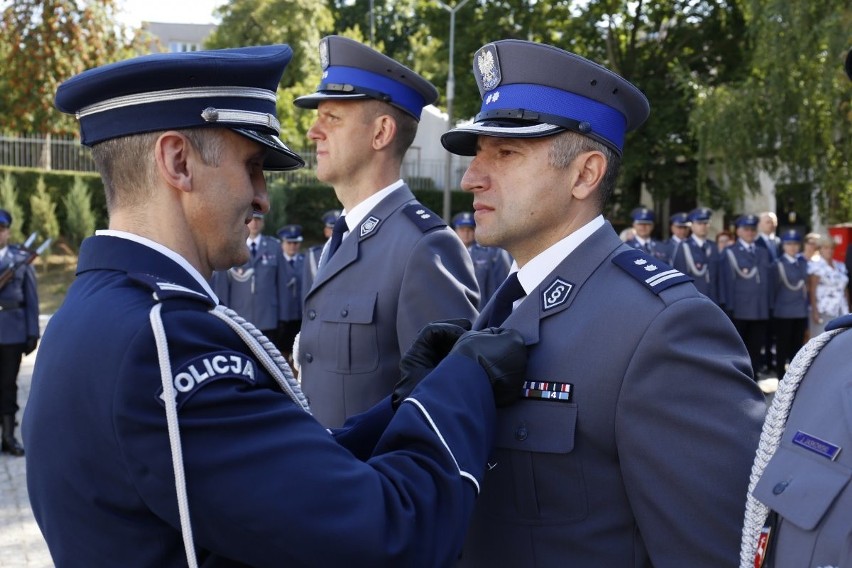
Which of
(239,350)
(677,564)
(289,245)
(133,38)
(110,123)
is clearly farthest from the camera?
(133,38)

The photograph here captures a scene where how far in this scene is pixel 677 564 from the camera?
6.79 feet

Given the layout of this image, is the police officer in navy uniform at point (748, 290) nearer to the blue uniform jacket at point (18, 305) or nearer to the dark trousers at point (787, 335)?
the dark trousers at point (787, 335)

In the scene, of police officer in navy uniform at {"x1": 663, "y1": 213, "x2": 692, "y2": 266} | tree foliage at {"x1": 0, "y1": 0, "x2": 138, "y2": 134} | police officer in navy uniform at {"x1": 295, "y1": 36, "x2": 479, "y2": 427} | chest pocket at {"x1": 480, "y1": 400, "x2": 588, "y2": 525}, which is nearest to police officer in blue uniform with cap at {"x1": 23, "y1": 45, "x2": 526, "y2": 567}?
chest pocket at {"x1": 480, "y1": 400, "x2": 588, "y2": 525}

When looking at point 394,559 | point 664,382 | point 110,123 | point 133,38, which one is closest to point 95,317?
point 110,123

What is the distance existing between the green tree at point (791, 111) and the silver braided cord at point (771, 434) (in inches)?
571

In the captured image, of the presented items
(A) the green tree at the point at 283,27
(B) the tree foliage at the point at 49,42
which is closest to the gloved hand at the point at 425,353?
(B) the tree foliage at the point at 49,42

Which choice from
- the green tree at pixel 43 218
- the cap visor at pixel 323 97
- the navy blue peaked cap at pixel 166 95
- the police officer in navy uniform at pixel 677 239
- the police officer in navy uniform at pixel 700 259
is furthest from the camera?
the green tree at pixel 43 218

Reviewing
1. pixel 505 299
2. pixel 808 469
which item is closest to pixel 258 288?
pixel 505 299

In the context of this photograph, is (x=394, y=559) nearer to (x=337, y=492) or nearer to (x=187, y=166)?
(x=337, y=492)

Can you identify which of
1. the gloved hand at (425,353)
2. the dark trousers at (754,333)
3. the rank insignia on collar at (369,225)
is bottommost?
the dark trousers at (754,333)

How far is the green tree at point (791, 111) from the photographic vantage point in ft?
51.9

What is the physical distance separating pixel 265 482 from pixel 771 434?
0.95 m

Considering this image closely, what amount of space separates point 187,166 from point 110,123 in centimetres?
17

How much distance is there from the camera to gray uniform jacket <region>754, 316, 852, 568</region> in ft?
5.15
